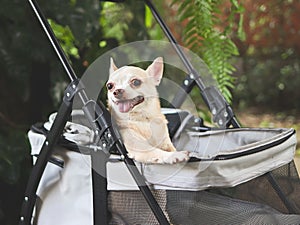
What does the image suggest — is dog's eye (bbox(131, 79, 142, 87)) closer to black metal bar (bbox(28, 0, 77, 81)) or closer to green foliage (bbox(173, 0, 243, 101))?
black metal bar (bbox(28, 0, 77, 81))

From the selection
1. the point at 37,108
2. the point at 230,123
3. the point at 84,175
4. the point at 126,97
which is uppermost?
the point at 37,108

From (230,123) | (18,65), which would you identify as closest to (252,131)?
(230,123)

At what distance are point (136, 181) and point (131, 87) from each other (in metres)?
0.19

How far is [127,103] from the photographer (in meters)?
1.17

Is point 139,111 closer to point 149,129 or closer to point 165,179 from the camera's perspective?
point 149,129

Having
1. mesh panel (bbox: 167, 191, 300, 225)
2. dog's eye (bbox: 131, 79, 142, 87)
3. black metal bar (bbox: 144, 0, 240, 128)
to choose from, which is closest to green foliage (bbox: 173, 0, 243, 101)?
black metal bar (bbox: 144, 0, 240, 128)

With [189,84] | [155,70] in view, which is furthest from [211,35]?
[155,70]

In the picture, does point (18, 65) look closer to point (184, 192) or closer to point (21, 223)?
point (21, 223)

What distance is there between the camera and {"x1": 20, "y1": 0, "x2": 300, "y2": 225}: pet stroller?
1.11 meters

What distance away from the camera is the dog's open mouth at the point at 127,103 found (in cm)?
116

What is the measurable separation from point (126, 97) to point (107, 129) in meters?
0.08

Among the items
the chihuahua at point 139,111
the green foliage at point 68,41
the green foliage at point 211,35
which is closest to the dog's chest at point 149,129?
the chihuahua at point 139,111

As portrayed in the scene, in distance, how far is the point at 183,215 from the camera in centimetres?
114

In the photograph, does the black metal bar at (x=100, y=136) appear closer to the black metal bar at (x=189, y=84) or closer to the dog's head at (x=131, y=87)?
the dog's head at (x=131, y=87)
